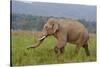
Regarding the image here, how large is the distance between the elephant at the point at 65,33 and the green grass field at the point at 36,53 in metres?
0.04

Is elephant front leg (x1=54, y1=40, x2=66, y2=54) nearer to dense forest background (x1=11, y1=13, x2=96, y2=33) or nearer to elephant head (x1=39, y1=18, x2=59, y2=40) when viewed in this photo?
elephant head (x1=39, y1=18, x2=59, y2=40)

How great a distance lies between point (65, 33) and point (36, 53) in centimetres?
38

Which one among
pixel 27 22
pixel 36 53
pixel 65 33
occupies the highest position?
pixel 27 22

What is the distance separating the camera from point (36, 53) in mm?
1933

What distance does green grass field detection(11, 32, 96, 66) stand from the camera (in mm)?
1875

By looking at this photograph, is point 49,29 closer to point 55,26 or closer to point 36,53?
point 55,26

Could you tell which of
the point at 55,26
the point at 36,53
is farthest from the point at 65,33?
the point at 36,53

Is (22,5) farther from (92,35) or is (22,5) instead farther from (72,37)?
(92,35)

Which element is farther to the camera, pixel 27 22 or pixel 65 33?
pixel 65 33

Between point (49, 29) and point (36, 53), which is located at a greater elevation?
point (49, 29)

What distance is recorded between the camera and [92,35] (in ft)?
6.92

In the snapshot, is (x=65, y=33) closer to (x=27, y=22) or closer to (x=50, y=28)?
(x=50, y=28)

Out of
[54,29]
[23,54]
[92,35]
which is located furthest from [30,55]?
[92,35]

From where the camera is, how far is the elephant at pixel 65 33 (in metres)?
1.98
